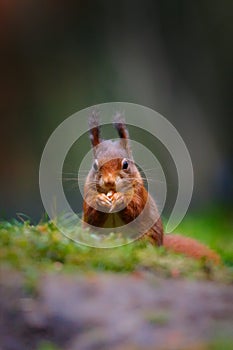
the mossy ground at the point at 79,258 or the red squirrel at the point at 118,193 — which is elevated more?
the red squirrel at the point at 118,193

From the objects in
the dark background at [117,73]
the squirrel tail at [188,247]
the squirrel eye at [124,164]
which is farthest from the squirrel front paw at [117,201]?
the dark background at [117,73]

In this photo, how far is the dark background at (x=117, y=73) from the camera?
20.0 feet

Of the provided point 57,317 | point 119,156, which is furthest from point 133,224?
point 57,317

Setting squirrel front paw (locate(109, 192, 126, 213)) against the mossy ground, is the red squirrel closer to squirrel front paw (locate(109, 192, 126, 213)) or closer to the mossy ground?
squirrel front paw (locate(109, 192, 126, 213))

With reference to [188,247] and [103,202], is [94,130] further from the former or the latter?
[188,247]

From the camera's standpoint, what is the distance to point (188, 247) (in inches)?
171

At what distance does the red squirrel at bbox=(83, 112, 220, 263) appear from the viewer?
12.8 feet

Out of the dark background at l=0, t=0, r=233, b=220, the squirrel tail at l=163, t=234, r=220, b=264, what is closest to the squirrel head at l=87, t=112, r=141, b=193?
the squirrel tail at l=163, t=234, r=220, b=264

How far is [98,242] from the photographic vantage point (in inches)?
144

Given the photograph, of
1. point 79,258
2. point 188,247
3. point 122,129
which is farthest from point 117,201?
point 188,247

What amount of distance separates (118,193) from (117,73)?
2623 millimetres

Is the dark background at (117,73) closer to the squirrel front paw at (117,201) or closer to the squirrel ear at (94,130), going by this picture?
the squirrel ear at (94,130)

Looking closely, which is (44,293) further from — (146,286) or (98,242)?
(98,242)

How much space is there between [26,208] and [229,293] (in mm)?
2943
